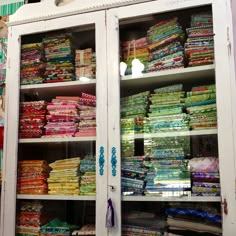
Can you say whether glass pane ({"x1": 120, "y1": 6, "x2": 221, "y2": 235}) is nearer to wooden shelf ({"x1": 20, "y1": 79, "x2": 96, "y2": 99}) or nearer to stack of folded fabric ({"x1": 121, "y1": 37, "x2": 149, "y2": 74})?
stack of folded fabric ({"x1": 121, "y1": 37, "x2": 149, "y2": 74})

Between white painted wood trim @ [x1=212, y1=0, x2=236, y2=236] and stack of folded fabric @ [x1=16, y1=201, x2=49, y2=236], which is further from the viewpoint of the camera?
stack of folded fabric @ [x1=16, y1=201, x2=49, y2=236]

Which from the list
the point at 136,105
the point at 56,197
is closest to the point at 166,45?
the point at 136,105

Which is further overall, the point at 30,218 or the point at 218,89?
the point at 30,218

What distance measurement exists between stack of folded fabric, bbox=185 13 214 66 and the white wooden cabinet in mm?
37

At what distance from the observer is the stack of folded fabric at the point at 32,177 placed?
5.46ft

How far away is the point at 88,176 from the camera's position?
1.59m

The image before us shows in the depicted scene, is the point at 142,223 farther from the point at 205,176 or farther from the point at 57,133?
the point at 57,133

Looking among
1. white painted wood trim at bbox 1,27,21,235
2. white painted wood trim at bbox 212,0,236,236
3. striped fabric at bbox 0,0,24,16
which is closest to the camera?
white painted wood trim at bbox 212,0,236,236

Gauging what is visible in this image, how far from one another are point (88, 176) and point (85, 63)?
0.59m

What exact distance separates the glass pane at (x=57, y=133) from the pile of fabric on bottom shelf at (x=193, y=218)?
0.37m

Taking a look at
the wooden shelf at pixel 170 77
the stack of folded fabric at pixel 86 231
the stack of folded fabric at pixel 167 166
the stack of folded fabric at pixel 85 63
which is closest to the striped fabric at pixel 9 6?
the stack of folded fabric at pixel 85 63

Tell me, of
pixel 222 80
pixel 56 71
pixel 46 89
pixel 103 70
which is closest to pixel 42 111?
pixel 46 89

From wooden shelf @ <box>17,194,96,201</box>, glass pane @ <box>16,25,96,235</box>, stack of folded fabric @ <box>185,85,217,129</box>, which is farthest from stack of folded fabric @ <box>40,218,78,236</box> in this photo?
stack of folded fabric @ <box>185,85,217,129</box>

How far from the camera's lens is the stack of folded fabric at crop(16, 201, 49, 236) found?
1.65 metres
